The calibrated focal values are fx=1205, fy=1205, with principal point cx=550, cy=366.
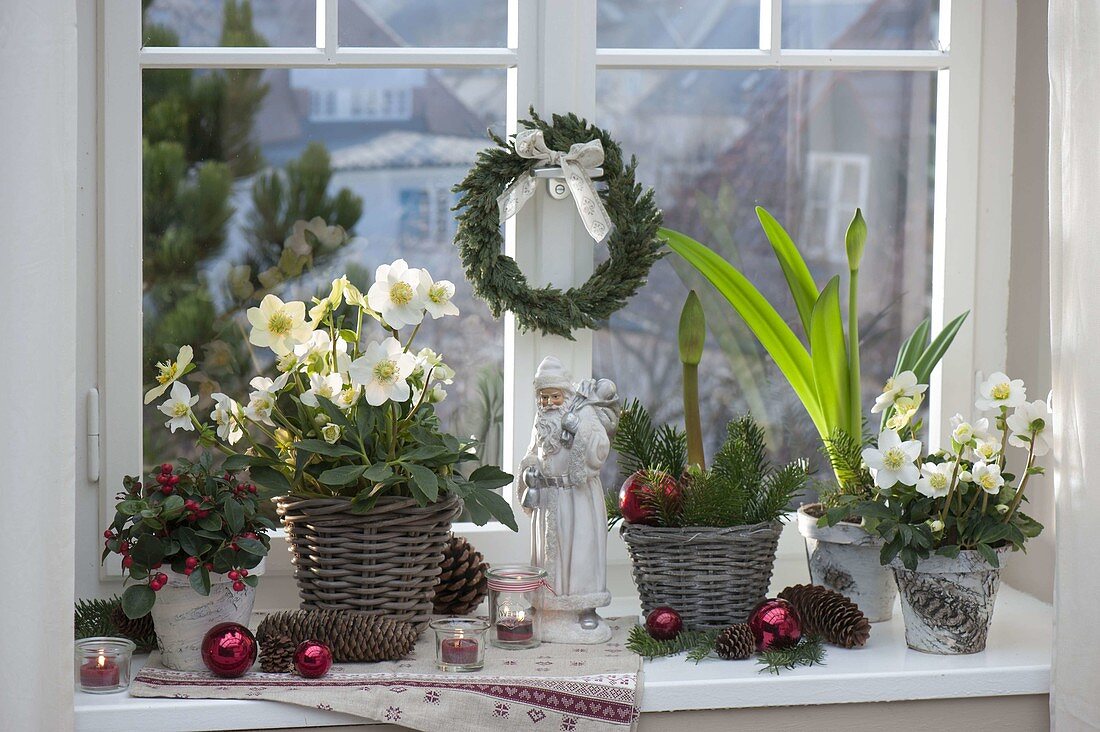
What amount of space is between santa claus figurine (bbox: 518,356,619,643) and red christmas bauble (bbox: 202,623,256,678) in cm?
39

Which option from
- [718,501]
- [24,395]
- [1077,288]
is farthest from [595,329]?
[24,395]

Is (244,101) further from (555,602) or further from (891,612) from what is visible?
(891,612)

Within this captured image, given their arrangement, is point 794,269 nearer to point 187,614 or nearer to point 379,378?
point 379,378

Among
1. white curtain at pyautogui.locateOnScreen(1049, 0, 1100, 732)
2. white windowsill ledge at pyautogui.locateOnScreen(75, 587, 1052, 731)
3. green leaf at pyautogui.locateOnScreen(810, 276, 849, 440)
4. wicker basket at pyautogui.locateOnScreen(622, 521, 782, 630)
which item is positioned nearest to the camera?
white windowsill ledge at pyautogui.locateOnScreen(75, 587, 1052, 731)

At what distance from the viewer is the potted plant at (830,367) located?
1681 millimetres

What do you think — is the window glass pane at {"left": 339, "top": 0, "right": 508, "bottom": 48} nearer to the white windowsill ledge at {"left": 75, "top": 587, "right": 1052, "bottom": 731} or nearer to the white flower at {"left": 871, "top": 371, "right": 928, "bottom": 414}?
the white flower at {"left": 871, "top": 371, "right": 928, "bottom": 414}

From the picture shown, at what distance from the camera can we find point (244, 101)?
1.78 metres

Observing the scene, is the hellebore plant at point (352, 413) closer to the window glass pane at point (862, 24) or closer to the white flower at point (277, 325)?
the white flower at point (277, 325)

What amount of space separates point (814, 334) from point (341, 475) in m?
0.70

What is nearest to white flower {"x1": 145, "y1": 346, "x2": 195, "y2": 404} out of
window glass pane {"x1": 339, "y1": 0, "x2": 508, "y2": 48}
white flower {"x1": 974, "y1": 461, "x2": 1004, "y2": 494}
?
window glass pane {"x1": 339, "y1": 0, "x2": 508, "y2": 48}

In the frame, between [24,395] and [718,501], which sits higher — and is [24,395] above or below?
above

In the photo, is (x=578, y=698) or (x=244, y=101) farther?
(x=244, y=101)

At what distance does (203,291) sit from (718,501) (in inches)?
32.1

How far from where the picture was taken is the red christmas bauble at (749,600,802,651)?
1.54 m
